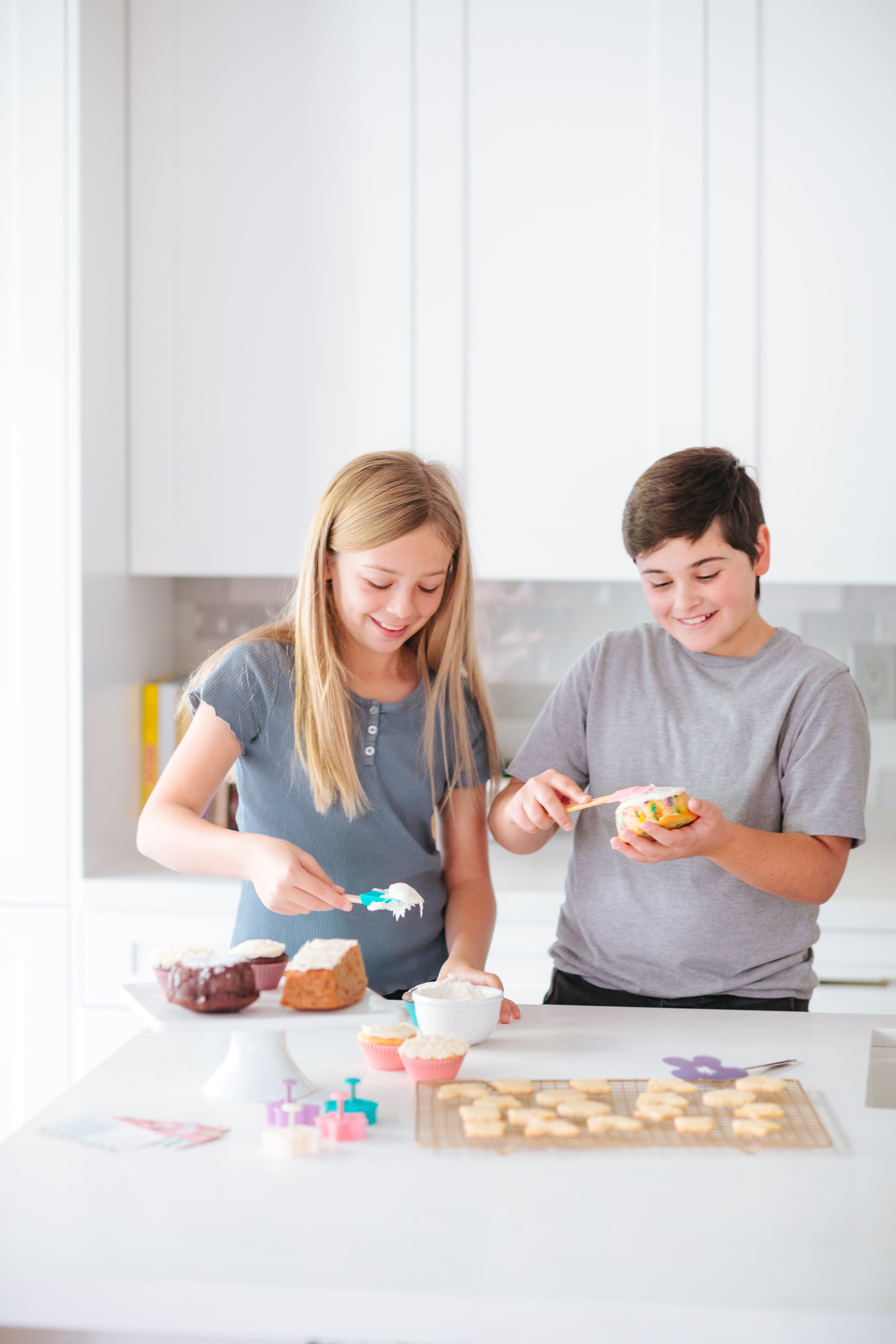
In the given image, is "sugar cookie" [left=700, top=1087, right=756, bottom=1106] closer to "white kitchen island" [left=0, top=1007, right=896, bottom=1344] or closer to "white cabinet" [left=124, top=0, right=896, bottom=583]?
"white kitchen island" [left=0, top=1007, right=896, bottom=1344]

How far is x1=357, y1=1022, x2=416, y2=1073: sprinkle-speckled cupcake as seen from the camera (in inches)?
43.2

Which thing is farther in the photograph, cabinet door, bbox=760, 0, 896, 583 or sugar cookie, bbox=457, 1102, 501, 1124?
cabinet door, bbox=760, 0, 896, 583

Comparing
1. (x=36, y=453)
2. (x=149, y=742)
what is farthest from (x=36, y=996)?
(x=36, y=453)

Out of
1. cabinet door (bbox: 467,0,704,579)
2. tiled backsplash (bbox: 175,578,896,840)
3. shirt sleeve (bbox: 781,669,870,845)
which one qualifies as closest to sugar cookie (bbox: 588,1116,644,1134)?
shirt sleeve (bbox: 781,669,870,845)

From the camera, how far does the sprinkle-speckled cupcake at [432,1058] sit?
105 cm

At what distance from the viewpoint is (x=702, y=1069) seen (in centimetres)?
108

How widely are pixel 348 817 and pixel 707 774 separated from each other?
431mm

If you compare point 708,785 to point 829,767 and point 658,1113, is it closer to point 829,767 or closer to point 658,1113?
point 829,767

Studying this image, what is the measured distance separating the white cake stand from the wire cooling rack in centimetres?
10

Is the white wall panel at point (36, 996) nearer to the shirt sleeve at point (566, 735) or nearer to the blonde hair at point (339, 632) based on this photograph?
the blonde hair at point (339, 632)

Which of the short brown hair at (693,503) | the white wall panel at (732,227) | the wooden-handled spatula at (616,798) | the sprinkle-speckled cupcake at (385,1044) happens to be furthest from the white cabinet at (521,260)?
the sprinkle-speckled cupcake at (385,1044)

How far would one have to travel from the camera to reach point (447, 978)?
1223 millimetres

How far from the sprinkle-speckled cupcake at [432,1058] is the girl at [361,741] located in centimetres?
23

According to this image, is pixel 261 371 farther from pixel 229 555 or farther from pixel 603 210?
pixel 603 210
